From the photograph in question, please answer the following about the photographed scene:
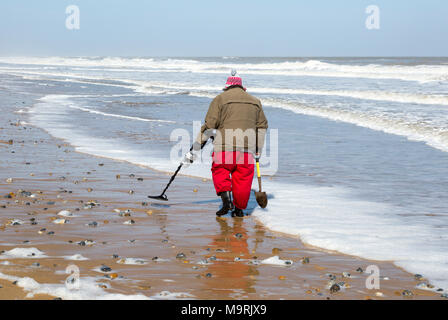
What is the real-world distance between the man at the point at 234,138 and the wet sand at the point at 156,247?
399 millimetres

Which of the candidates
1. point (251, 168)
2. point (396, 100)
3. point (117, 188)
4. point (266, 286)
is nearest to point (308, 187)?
point (251, 168)

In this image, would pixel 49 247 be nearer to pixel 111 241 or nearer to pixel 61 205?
pixel 111 241

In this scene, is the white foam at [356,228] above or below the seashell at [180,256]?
below

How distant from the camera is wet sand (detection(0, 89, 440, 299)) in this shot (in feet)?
16.2

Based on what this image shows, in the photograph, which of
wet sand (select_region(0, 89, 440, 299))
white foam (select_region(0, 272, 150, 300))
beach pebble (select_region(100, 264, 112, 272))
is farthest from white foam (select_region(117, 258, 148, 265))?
white foam (select_region(0, 272, 150, 300))

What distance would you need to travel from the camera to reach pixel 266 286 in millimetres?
5027

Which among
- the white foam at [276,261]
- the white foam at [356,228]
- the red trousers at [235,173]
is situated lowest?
the white foam at [356,228]

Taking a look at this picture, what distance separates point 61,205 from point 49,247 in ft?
6.62

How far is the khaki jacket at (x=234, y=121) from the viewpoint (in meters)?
7.55

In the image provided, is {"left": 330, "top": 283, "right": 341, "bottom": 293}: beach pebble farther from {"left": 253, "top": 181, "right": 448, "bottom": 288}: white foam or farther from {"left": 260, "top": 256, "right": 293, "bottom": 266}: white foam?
{"left": 253, "top": 181, "right": 448, "bottom": 288}: white foam

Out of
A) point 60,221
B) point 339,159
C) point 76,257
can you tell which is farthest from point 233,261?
point 339,159

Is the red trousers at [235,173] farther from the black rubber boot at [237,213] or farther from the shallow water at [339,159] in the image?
the shallow water at [339,159]

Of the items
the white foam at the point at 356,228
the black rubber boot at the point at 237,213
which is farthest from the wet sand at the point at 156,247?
the white foam at the point at 356,228

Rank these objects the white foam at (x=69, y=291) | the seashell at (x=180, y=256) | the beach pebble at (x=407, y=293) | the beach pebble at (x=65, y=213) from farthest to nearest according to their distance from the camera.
Answer: the beach pebble at (x=65, y=213)
the seashell at (x=180, y=256)
the beach pebble at (x=407, y=293)
the white foam at (x=69, y=291)
